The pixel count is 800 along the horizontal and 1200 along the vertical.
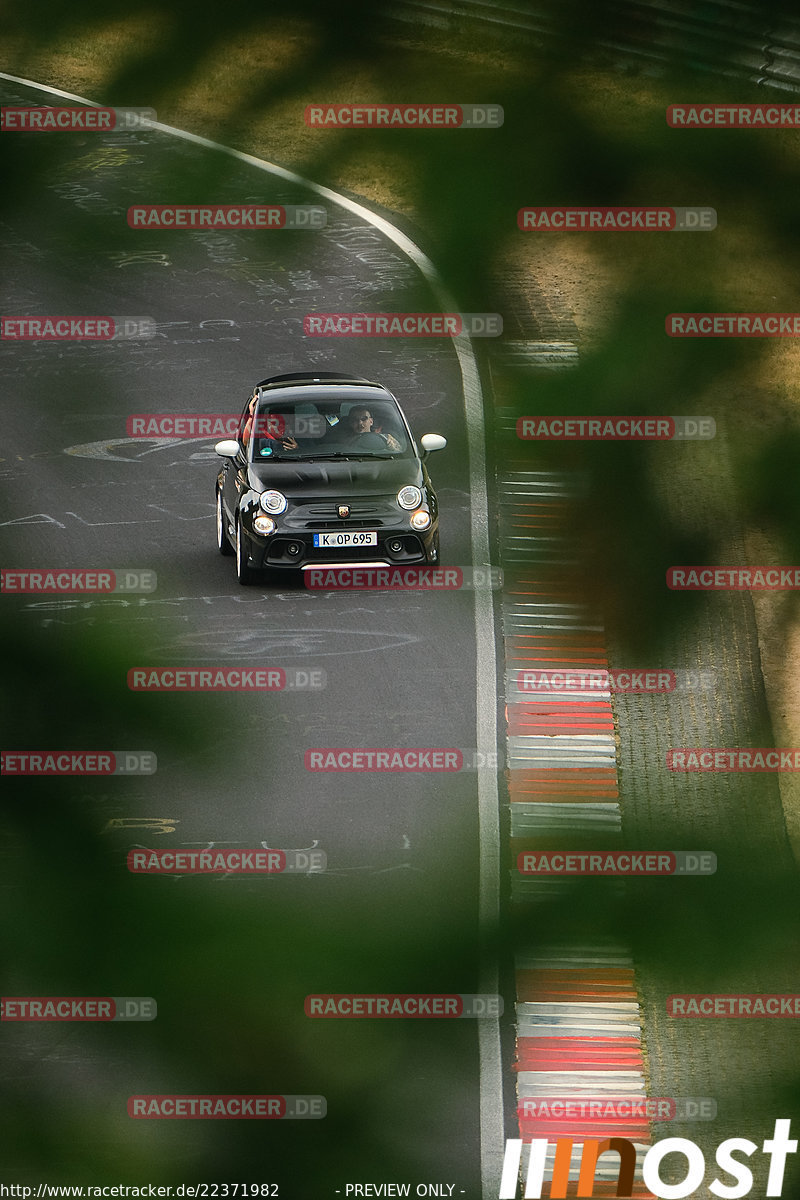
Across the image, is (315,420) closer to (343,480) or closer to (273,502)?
(273,502)

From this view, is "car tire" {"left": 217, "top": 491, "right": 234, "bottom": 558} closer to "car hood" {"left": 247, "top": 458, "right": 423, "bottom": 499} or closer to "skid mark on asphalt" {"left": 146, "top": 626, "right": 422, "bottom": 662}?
"car hood" {"left": 247, "top": 458, "right": 423, "bottom": 499}

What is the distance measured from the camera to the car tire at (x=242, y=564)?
13641 millimetres

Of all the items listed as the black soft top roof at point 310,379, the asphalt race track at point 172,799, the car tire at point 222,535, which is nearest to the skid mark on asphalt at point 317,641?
the car tire at point 222,535

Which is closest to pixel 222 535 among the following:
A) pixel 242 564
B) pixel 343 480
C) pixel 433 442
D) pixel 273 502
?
pixel 242 564

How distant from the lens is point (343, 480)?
1404cm

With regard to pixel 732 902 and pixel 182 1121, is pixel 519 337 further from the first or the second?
pixel 182 1121

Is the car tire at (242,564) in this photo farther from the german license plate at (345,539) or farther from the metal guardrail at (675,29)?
the metal guardrail at (675,29)

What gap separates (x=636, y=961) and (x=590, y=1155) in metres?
1.04

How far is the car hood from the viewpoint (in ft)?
41.5

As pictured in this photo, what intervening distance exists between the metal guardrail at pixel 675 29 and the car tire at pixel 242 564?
12008 millimetres

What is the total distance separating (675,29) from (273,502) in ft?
38.5

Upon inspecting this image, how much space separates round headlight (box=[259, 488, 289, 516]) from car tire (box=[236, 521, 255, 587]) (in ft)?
1.54

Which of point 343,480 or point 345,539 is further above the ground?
point 343,480

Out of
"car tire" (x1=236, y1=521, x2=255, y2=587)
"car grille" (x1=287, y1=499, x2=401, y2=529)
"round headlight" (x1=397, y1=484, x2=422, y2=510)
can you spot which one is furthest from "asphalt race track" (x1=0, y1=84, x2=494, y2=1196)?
"car tire" (x1=236, y1=521, x2=255, y2=587)
